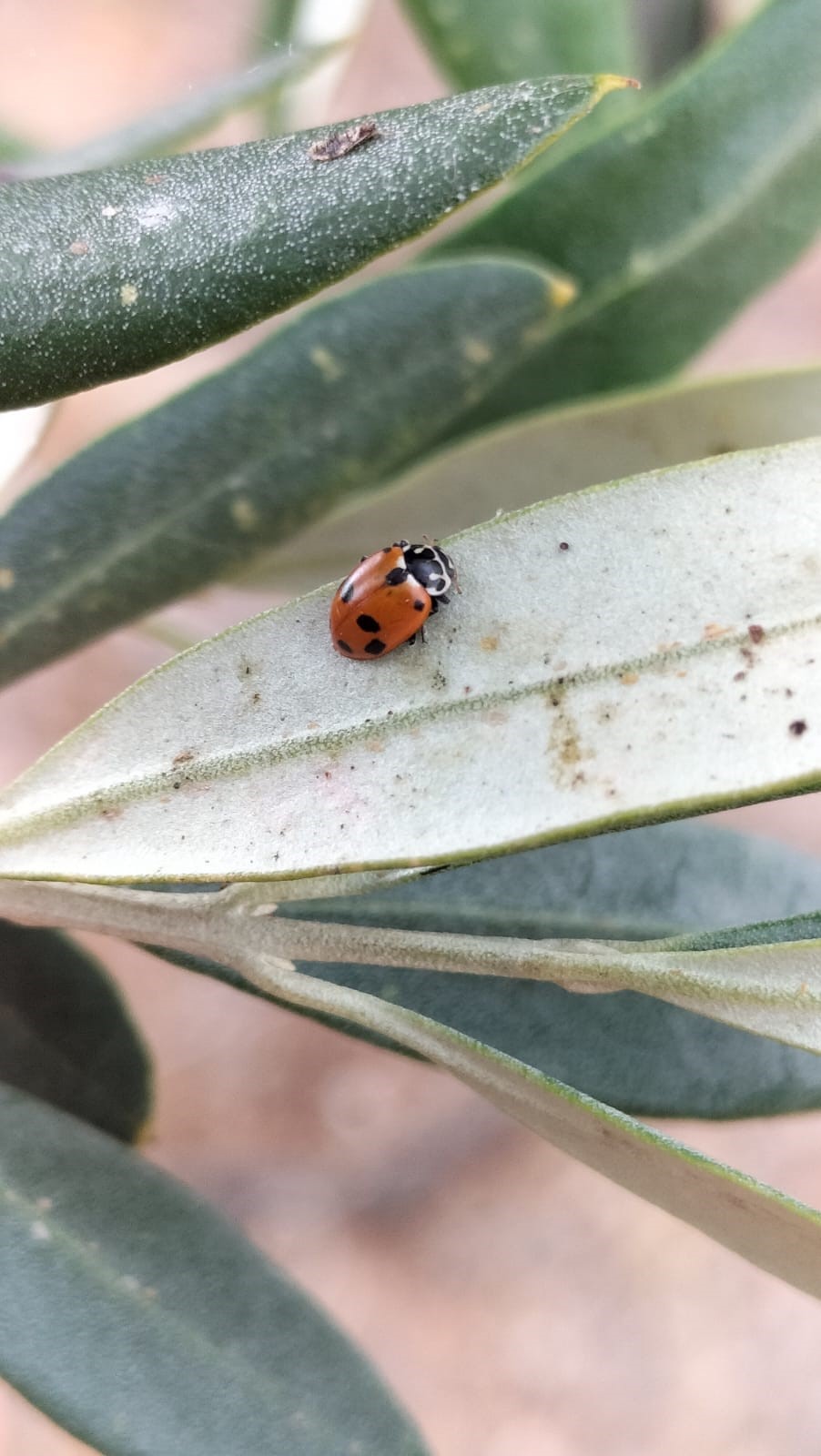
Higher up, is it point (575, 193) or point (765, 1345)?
point (575, 193)

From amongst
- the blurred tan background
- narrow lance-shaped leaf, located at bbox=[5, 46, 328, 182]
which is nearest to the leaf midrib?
narrow lance-shaped leaf, located at bbox=[5, 46, 328, 182]

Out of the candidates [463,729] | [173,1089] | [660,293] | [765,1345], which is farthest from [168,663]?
[765,1345]

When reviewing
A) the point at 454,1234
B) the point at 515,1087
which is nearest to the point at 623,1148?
the point at 515,1087

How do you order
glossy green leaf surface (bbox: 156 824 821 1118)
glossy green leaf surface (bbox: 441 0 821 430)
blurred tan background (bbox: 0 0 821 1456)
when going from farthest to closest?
1. blurred tan background (bbox: 0 0 821 1456)
2. glossy green leaf surface (bbox: 441 0 821 430)
3. glossy green leaf surface (bbox: 156 824 821 1118)

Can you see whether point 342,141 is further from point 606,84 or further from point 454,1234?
point 454,1234

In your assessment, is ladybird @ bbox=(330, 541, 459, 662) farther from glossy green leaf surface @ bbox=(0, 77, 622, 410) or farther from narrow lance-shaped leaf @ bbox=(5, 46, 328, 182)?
narrow lance-shaped leaf @ bbox=(5, 46, 328, 182)

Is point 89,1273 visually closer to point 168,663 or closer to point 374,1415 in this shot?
point 374,1415

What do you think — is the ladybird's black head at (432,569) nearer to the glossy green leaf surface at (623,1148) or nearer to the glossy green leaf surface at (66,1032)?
the glossy green leaf surface at (623,1148)
